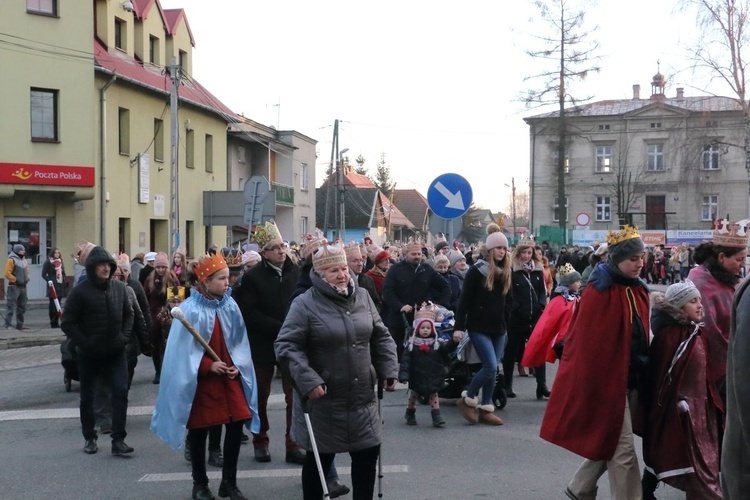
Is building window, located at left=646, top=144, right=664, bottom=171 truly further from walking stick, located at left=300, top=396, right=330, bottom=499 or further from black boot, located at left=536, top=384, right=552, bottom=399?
walking stick, located at left=300, top=396, right=330, bottom=499

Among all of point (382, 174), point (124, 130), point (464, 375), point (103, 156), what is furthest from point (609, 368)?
point (382, 174)

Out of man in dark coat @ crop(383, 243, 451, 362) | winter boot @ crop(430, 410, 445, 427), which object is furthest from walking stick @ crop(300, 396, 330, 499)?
man in dark coat @ crop(383, 243, 451, 362)

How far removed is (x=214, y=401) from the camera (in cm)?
616

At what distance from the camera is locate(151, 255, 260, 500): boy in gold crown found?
6.09 meters

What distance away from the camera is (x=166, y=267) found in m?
11.5

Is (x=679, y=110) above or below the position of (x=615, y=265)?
above

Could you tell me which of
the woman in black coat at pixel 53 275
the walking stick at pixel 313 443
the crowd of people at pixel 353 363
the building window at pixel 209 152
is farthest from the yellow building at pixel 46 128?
the walking stick at pixel 313 443

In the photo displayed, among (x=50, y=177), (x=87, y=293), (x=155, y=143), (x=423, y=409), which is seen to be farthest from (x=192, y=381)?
(x=155, y=143)

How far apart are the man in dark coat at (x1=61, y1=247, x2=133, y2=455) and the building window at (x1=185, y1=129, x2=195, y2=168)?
25867 millimetres

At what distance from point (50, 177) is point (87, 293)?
1806 centimetres

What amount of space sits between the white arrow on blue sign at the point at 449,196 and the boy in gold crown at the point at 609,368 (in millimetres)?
6302

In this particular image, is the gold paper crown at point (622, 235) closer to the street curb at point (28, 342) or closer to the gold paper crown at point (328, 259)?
the gold paper crown at point (328, 259)

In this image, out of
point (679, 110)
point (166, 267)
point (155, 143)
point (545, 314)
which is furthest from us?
point (679, 110)

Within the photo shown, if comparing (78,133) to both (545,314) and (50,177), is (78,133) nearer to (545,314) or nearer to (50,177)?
(50,177)
